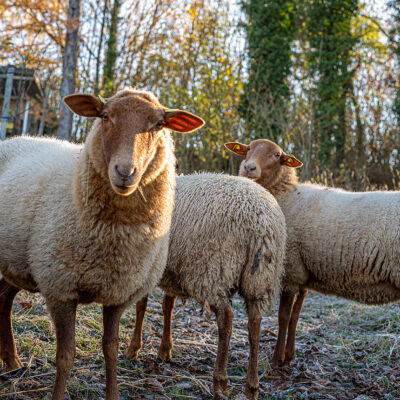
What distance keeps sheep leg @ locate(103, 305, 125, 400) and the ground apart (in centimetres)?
32

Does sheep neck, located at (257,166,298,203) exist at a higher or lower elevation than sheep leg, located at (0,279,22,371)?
higher

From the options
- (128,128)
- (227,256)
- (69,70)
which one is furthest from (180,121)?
(69,70)

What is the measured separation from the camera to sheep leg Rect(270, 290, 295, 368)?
4078 mm

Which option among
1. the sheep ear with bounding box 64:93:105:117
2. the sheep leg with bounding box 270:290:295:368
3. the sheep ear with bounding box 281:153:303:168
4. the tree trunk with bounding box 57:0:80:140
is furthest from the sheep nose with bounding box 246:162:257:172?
the tree trunk with bounding box 57:0:80:140

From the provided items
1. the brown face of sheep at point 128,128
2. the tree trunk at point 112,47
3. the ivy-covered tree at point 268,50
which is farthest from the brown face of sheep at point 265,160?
the tree trunk at point 112,47

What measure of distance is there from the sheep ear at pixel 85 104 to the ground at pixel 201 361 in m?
1.91

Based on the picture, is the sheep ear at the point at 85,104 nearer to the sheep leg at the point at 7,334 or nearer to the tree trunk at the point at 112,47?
the sheep leg at the point at 7,334

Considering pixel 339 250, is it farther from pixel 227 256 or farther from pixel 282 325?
pixel 227 256

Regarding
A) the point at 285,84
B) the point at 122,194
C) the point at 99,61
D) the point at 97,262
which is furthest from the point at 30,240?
the point at 285,84

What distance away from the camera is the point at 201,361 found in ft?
13.3

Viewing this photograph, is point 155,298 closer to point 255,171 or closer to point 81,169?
point 255,171

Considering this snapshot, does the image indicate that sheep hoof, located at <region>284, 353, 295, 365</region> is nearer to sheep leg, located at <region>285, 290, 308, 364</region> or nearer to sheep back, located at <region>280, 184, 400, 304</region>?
sheep leg, located at <region>285, 290, 308, 364</region>

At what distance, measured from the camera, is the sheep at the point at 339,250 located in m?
3.86

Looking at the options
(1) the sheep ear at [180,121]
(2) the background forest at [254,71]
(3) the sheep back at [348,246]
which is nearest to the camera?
(1) the sheep ear at [180,121]
